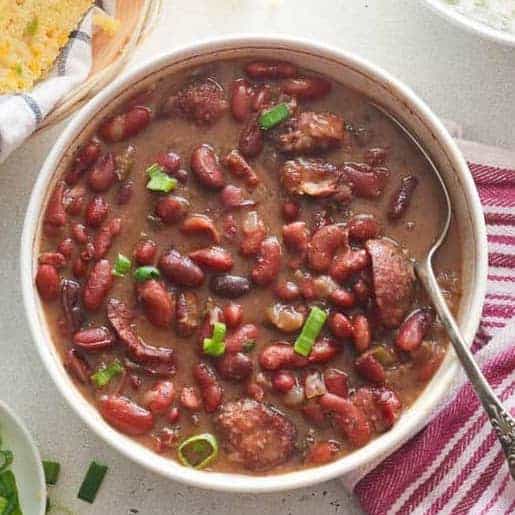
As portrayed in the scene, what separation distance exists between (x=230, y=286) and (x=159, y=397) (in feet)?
0.99

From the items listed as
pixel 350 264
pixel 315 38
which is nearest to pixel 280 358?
pixel 350 264

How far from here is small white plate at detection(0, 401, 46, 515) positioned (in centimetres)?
264

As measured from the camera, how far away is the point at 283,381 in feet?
8.00

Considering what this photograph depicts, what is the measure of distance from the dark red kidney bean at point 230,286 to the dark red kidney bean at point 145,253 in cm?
16

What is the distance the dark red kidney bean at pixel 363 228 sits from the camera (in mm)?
2471

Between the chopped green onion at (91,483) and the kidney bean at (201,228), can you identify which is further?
the chopped green onion at (91,483)

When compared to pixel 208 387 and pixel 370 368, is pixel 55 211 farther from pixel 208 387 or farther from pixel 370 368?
pixel 370 368

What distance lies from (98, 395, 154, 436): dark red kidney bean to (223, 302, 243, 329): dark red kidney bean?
28cm

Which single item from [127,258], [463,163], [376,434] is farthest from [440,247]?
[127,258]

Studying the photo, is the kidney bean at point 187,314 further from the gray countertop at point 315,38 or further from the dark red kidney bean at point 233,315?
the gray countertop at point 315,38

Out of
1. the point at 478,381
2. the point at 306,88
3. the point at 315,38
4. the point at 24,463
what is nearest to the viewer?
the point at 478,381

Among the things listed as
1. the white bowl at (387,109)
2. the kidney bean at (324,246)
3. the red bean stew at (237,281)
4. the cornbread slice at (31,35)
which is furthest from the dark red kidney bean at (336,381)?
the cornbread slice at (31,35)

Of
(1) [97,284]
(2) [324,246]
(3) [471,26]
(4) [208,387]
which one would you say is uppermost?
(3) [471,26]

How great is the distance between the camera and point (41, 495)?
2.63m
